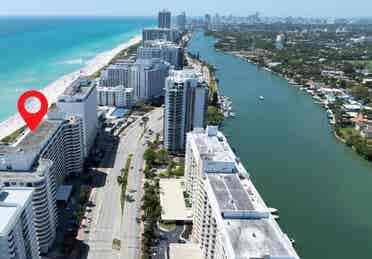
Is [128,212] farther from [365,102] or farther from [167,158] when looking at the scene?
[365,102]

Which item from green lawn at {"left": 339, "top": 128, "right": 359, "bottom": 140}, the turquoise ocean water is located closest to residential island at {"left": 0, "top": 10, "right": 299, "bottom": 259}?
the turquoise ocean water

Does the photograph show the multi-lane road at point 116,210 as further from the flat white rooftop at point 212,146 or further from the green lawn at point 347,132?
the green lawn at point 347,132

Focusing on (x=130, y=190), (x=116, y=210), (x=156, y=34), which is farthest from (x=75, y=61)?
(x=116, y=210)

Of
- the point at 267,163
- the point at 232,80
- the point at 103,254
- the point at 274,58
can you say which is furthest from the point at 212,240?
the point at 274,58

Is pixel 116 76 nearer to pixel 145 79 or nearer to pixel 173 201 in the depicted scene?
pixel 145 79

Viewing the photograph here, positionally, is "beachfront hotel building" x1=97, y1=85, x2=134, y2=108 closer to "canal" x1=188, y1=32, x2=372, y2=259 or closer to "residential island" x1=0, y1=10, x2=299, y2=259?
"residential island" x1=0, y1=10, x2=299, y2=259

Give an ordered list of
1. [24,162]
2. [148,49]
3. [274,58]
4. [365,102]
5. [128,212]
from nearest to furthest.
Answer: [24,162]
[128,212]
[365,102]
[148,49]
[274,58]
